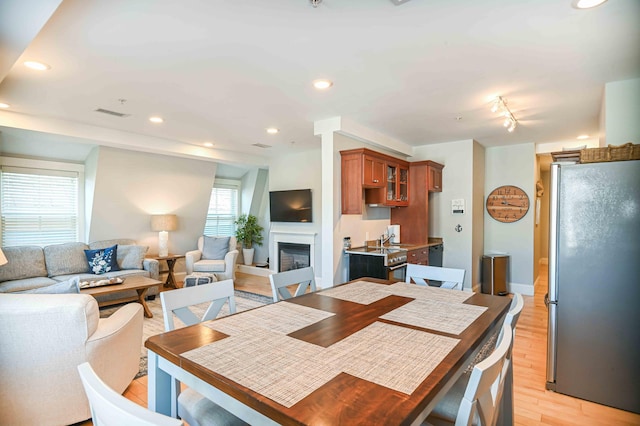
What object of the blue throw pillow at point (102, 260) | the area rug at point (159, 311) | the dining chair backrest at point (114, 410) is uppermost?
the dining chair backrest at point (114, 410)

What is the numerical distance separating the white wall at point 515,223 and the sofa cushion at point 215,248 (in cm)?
470

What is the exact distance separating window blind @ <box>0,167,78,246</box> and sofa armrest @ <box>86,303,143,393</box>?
3.71 metres

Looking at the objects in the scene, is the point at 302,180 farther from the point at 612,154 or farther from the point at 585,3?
the point at 585,3

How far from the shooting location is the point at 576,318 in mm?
2500

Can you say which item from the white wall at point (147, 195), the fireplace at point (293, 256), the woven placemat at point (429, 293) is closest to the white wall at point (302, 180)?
the fireplace at point (293, 256)

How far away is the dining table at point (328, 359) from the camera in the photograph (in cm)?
90

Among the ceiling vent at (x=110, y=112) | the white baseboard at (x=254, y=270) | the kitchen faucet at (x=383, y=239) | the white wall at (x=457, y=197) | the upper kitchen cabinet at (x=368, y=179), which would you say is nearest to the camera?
the ceiling vent at (x=110, y=112)

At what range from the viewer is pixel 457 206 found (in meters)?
5.45

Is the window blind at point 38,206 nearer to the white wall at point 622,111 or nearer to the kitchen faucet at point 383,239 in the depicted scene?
the kitchen faucet at point 383,239

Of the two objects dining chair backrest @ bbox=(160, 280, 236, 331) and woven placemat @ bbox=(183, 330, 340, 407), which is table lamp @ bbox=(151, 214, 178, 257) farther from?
woven placemat @ bbox=(183, 330, 340, 407)

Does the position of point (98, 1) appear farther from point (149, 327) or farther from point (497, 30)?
point (149, 327)

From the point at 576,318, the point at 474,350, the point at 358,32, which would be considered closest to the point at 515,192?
the point at 576,318

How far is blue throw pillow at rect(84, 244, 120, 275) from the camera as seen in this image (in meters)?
4.95

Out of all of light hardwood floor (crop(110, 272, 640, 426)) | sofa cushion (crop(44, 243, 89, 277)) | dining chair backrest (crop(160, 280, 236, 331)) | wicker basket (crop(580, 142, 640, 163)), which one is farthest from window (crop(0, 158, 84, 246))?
wicker basket (crop(580, 142, 640, 163))
